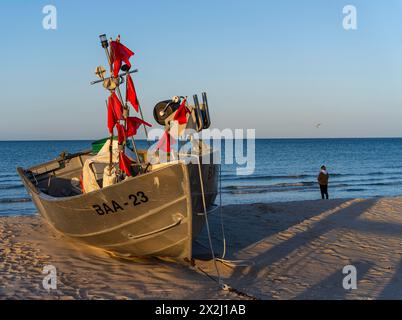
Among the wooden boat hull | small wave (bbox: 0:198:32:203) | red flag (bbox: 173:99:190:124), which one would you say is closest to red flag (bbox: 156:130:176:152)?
red flag (bbox: 173:99:190:124)

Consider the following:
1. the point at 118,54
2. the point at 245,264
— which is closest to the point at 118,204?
the point at 118,54

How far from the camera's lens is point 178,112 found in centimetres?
817

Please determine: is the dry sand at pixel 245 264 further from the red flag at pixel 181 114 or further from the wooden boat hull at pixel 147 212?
the red flag at pixel 181 114

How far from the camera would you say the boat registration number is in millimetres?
7834

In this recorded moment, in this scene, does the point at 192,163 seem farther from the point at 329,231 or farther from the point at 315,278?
the point at 329,231

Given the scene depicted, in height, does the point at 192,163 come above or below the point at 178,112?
below

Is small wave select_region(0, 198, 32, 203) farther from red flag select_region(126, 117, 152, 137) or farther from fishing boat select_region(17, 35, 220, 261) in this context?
red flag select_region(126, 117, 152, 137)

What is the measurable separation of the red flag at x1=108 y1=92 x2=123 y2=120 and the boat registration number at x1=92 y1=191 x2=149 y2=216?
5.29 feet

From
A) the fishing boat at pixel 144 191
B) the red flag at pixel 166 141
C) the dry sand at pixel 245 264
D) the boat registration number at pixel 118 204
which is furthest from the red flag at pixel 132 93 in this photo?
the dry sand at pixel 245 264

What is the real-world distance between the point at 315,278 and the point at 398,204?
10.1 meters

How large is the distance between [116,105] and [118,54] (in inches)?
35.5

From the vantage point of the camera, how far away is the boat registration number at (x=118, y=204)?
25.7 feet

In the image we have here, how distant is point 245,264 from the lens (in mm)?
9078
